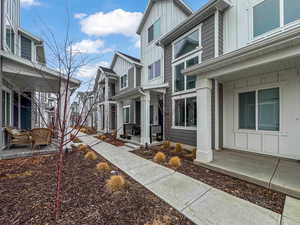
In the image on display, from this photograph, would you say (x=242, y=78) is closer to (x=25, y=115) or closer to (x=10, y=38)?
(x=10, y=38)

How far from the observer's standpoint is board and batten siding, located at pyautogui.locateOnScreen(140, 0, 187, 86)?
9414mm

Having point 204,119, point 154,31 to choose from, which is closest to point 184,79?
point 204,119

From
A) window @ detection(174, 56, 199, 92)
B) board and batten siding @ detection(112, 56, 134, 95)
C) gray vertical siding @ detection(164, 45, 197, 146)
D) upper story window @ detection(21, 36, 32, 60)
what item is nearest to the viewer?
window @ detection(174, 56, 199, 92)

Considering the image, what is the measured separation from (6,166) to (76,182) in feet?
9.80

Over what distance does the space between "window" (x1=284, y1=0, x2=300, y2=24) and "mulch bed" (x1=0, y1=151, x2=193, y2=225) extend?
6.58 m

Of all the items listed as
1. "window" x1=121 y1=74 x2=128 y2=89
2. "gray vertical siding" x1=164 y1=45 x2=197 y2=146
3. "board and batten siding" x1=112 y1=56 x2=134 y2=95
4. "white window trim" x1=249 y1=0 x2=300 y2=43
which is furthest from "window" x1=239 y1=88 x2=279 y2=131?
"window" x1=121 y1=74 x2=128 y2=89

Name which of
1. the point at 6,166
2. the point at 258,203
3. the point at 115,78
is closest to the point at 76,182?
the point at 6,166

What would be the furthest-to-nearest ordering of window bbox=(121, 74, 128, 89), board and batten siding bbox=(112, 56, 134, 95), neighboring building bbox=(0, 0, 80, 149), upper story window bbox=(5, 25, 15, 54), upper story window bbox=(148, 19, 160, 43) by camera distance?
window bbox=(121, 74, 128, 89) < board and batten siding bbox=(112, 56, 134, 95) < upper story window bbox=(148, 19, 160, 43) < upper story window bbox=(5, 25, 15, 54) < neighboring building bbox=(0, 0, 80, 149)

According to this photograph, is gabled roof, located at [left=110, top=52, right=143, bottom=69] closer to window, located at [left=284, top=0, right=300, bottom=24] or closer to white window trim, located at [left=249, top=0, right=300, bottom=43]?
white window trim, located at [left=249, top=0, right=300, bottom=43]

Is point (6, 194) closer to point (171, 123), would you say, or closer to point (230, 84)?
point (171, 123)

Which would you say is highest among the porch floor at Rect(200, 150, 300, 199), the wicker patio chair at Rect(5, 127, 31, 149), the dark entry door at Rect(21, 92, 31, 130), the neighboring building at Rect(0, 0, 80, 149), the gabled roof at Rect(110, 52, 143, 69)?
the gabled roof at Rect(110, 52, 143, 69)

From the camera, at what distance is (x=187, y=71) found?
5.01 metres

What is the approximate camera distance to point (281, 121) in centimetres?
488

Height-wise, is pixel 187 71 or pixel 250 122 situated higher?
pixel 187 71
